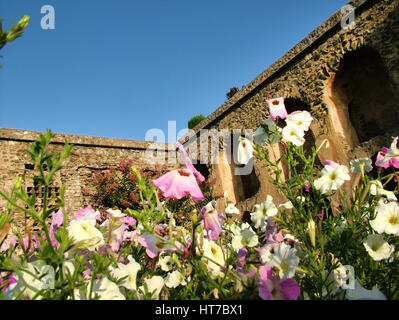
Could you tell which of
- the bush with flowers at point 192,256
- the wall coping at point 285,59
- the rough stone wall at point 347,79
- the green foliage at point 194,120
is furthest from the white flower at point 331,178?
the green foliage at point 194,120

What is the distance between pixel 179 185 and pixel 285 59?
467 cm

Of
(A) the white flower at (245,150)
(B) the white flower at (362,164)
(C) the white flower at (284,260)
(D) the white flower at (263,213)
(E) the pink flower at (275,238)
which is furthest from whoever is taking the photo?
(A) the white flower at (245,150)

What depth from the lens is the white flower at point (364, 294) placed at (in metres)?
0.72

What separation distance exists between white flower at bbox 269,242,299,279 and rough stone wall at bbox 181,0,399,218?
3.21 metres

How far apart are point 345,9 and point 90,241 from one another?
14.7 feet

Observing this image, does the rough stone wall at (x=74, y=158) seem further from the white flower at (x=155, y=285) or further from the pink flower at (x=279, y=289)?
the pink flower at (x=279, y=289)

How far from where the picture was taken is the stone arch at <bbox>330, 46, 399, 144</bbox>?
3.97 meters

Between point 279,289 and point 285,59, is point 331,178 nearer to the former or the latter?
point 279,289

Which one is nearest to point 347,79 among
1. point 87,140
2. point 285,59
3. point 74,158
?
point 285,59

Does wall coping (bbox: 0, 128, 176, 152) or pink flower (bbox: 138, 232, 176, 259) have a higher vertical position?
wall coping (bbox: 0, 128, 176, 152)

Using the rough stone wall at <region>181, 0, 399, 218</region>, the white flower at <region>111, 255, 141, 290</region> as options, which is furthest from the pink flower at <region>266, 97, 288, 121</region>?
the rough stone wall at <region>181, 0, 399, 218</region>

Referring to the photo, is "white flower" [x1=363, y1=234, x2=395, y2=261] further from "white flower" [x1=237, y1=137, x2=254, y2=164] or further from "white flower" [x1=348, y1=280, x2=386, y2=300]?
"white flower" [x1=237, y1=137, x2=254, y2=164]

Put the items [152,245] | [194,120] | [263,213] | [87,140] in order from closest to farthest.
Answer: [152,245] → [263,213] → [87,140] → [194,120]

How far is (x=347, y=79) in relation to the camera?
4.29 meters
